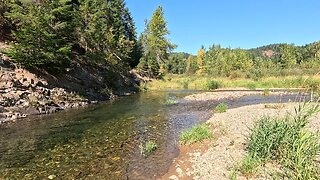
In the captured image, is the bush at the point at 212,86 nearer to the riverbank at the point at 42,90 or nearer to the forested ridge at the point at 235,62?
the forested ridge at the point at 235,62

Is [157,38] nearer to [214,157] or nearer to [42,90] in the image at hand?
[42,90]

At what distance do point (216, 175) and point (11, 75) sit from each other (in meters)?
21.4

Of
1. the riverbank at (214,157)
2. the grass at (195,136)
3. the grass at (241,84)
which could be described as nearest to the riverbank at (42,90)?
the grass at (195,136)

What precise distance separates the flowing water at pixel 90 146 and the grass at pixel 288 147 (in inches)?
121

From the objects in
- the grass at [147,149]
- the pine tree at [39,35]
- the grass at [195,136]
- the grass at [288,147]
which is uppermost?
the pine tree at [39,35]

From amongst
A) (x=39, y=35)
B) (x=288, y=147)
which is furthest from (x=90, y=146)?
(x=39, y=35)

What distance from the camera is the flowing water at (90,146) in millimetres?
9523

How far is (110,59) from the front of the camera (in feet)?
159

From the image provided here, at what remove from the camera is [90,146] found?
41.2ft

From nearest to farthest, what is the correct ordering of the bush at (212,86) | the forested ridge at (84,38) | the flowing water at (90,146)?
the flowing water at (90,146) < the forested ridge at (84,38) < the bush at (212,86)

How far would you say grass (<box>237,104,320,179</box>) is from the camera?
638cm

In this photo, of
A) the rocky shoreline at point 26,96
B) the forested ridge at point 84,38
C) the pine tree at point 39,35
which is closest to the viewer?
the rocky shoreline at point 26,96

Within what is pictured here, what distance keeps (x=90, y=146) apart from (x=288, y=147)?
27.2ft

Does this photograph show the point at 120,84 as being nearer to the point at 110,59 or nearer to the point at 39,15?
the point at 110,59
